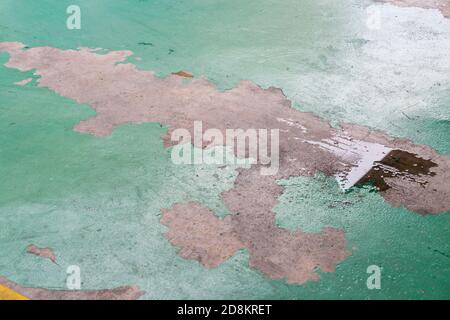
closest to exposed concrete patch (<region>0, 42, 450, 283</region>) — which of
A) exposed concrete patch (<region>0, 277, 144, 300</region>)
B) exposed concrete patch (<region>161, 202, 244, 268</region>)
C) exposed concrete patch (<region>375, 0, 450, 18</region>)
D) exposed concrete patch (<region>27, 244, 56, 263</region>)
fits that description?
exposed concrete patch (<region>161, 202, 244, 268</region>)

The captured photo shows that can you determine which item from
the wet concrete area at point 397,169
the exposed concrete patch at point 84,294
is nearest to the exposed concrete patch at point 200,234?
the exposed concrete patch at point 84,294

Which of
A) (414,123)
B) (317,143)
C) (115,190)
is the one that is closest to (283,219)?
(317,143)

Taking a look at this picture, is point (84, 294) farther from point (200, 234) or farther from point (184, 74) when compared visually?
point (184, 74)

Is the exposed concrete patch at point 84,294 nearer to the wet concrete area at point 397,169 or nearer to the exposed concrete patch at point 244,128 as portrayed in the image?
the exposed concrete patch at point 244,128

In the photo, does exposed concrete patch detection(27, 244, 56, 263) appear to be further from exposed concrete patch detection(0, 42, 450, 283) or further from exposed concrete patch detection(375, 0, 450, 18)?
exposed concrete patch detection(375, 0, 450, 18)

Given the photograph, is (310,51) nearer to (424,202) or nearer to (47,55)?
(424,202)

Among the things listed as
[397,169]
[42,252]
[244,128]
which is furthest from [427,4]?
[42,252]
